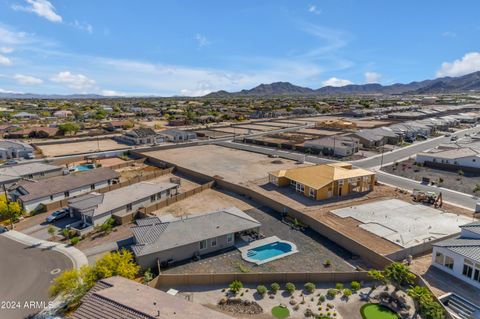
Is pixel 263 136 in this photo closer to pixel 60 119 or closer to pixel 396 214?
pixel 396 214

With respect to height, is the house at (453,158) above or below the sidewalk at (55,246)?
above

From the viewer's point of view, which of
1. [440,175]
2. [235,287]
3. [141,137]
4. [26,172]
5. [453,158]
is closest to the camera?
[235,287]

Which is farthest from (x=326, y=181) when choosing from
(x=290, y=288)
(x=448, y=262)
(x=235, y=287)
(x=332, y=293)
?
(x=235, y=287)

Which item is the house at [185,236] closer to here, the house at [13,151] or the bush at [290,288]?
the bush at [290,288]

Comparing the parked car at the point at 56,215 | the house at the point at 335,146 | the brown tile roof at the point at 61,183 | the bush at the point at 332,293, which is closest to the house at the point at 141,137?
the brown tile roof at the point at 61,183

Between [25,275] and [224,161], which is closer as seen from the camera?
[25,275]

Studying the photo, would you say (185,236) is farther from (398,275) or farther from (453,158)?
(453,158)

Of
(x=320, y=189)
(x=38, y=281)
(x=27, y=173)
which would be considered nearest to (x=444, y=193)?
(x=320, y=189)
